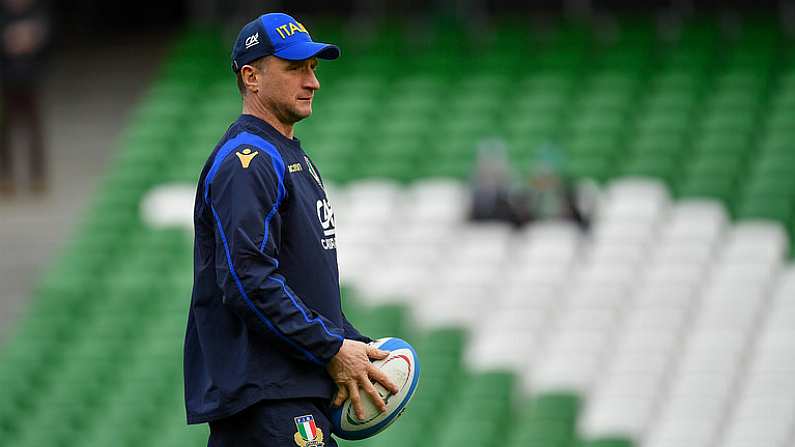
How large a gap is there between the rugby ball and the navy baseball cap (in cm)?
69

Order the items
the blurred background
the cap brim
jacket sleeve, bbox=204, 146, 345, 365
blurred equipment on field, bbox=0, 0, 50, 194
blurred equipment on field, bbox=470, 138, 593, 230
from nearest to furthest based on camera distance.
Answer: jacket sleeve, bbox=204, 146, 345, 365, the cap brim, the blurred background, blurred equipment on field, bbox=470, 138, 593, 230, blurred equipment on field, bbox=0, 0, 50, 194

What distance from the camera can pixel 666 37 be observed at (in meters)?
10.8

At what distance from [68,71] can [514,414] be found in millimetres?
6527

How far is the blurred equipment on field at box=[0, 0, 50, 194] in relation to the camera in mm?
9930

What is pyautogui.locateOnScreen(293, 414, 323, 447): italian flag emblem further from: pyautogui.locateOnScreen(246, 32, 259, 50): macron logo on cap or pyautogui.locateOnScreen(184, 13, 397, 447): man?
pyautogui.locateOnScreen(246, 32, 259, 50): macron logo on cap

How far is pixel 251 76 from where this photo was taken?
3.08 m

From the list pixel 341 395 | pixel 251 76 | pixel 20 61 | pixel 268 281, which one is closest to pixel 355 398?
pixel 341 395

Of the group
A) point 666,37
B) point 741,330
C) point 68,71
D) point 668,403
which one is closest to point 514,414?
point 668,403

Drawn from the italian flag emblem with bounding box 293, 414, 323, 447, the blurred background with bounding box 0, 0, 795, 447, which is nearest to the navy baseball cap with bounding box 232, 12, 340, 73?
the italian flag emblem with bounding box 293, 414, 323, 447

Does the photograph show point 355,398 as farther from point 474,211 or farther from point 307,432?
point 474,211

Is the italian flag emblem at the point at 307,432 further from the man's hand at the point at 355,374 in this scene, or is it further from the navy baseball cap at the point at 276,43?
the navy baseball cap at the point at 276,43

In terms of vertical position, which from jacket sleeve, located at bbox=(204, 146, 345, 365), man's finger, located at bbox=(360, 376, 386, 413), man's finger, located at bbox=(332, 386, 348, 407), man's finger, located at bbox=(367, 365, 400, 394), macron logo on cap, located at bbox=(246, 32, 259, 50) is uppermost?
macron logo on cap, located at bbox=(246, 32, 259, 50)

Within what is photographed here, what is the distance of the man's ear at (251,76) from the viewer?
3.06 metres

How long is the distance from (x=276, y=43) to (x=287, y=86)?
101 mm
